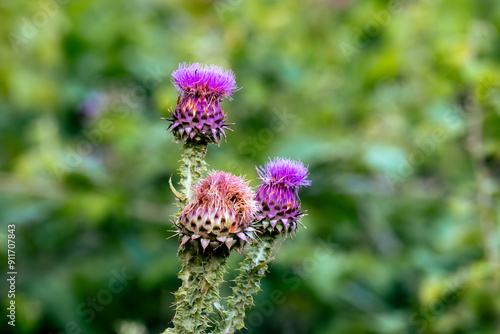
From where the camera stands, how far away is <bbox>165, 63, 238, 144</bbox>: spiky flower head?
1.92 metres

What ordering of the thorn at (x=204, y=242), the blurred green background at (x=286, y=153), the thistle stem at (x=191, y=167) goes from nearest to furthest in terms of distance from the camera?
the thorn at (x=204, y=242)
the thistle stem at (x=191, y=167)
the blurred green background at (x=286, y=153)

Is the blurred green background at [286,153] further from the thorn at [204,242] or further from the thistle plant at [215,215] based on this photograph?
the thorn at [204,242]

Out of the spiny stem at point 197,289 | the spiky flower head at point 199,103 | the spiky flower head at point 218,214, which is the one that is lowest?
the spiny stem at point 197,289

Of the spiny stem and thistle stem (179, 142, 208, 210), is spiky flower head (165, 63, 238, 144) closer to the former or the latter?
thistle stem (179, 142, 208, 210)

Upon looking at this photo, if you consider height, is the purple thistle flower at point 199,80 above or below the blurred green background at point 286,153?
below

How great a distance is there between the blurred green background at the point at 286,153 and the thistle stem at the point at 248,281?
8.05ft

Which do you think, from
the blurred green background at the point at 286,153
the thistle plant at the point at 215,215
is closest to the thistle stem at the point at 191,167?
the thistle plant at the point at 215,215

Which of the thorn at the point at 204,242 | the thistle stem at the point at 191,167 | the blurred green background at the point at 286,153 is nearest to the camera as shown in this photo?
the thorn at the point at 204,242

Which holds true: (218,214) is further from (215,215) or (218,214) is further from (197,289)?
(197,289)

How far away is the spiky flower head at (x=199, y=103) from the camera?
1.92 metres

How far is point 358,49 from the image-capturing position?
595 centimetres

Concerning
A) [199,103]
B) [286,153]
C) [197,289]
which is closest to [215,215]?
[197,289]

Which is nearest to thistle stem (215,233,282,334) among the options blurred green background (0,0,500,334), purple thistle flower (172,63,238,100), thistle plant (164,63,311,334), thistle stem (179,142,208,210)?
thistle plant (164,63,311,334)

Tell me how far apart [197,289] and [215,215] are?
0.77 feet
